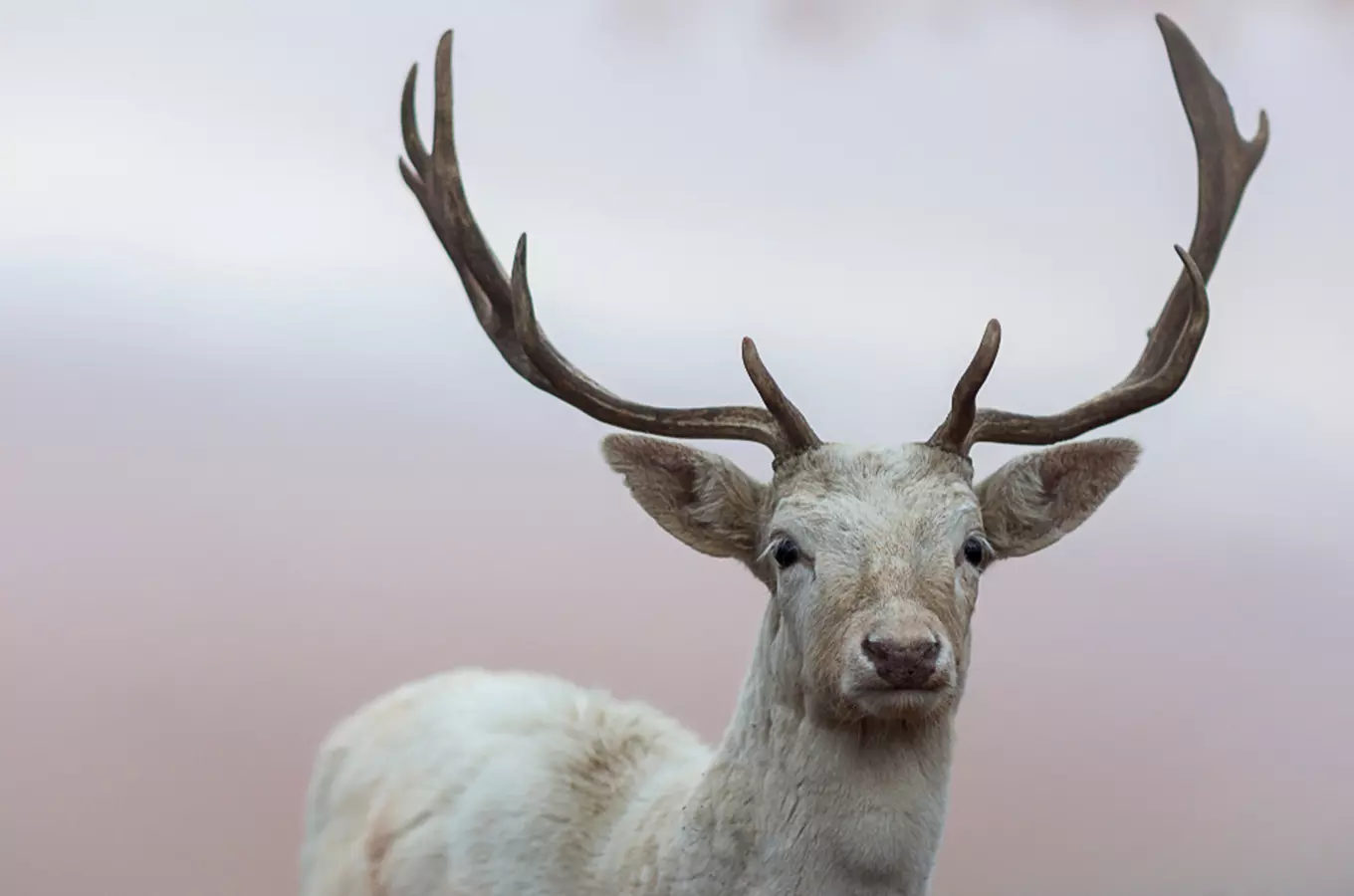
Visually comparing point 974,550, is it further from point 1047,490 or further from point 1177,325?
point 1177,325

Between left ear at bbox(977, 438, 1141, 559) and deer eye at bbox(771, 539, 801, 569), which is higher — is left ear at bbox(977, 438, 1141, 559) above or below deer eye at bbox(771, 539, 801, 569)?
above

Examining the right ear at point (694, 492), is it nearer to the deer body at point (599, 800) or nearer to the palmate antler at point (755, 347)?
the palmate antler at point (755, 347)

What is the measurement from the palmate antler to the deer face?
6 cm

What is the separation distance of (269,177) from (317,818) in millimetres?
2060

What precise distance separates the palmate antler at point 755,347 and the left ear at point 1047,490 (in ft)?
0.16

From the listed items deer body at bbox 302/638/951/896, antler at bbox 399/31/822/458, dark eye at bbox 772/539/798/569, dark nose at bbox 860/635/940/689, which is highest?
antler at bbox 399/31/822/458

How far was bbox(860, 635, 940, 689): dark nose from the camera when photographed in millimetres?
1748

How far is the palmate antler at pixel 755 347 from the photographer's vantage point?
2123 mm

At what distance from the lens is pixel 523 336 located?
2.21m

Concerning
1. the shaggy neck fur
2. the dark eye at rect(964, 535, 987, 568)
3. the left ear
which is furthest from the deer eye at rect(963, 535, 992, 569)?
the shaggy neck fur

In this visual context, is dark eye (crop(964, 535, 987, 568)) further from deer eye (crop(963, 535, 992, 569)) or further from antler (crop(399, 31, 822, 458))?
antler (crop(399, 31, 822, 458))

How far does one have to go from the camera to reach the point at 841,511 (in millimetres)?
1967

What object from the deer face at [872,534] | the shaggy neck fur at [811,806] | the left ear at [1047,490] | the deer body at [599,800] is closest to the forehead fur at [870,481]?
the deer face at [872,534]

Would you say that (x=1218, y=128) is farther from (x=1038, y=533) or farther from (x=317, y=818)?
(x=317, y=818)
